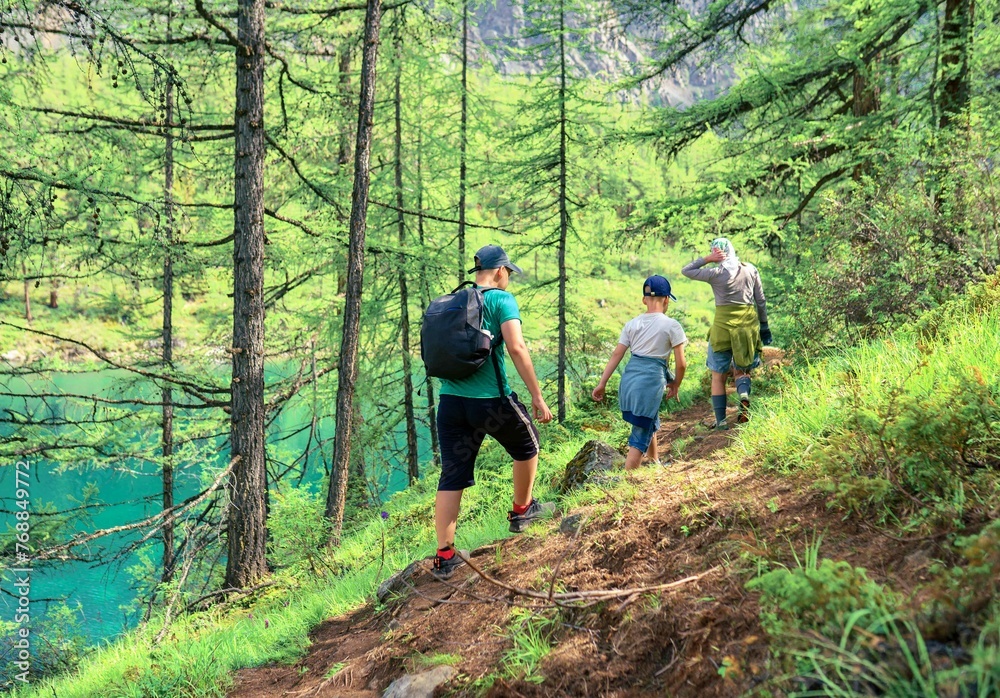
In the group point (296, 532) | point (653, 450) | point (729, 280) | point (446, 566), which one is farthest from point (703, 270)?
point (296, 532)

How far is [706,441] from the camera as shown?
6074 mm

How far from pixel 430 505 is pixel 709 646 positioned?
619 cm

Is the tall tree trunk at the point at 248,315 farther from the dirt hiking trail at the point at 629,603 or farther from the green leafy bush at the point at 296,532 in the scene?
the dirt hiking trail at the point at 629,603

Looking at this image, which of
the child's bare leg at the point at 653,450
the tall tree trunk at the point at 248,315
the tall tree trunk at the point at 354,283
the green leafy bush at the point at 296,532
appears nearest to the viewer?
the child's bare leg at the point at 653,450

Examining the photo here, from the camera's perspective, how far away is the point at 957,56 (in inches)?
342

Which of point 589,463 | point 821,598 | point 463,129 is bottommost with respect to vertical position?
point 589,463

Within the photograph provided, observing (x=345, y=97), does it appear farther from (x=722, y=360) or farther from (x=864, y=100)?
(x=864, y=100)

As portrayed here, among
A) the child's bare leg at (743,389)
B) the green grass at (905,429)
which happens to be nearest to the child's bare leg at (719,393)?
the child's bare leg at (743,389)

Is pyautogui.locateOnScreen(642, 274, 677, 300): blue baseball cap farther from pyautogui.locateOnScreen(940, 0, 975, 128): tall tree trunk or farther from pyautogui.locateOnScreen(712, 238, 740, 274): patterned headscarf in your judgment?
pyautogui.locateOnScreen(940, 0, 975, 128): tall tree trunk

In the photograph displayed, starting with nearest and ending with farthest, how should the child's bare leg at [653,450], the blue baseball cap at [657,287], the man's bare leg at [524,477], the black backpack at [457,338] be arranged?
the black backpack at [457,338] < the man's bare leg at [524,477] < the blue baseball cap at [657,287] < the child's bare leg at [653,450]

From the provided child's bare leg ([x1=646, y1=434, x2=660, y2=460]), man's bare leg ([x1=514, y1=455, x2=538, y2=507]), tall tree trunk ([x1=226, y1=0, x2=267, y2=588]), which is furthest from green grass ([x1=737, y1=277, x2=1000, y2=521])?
tall tree trunk ([x1=226, y1=0, x2=267, y2=588])

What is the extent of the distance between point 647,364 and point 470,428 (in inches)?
71.3

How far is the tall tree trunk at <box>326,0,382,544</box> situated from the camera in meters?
7.60

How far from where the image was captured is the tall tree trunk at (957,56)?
7827 mm
